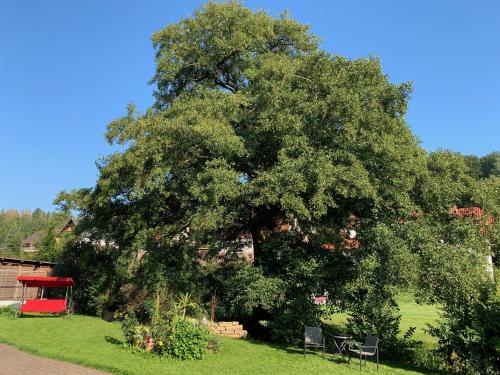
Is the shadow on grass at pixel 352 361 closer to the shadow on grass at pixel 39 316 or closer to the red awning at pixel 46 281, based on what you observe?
the shadow on grass at pixel 39 316

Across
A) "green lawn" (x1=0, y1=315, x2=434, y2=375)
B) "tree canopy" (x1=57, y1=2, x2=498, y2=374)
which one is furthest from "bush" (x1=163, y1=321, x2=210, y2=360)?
"tree canopy" (x1=57, y1=2, x2=498, y2=374)

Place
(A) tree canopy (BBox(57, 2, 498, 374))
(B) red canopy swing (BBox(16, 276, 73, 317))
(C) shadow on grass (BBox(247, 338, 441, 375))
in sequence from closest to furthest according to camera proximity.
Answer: (C) shadow on grass (BBox(247, 338, 441, 375))
(A) tree canopy (BBox(57, 2, 498, 374))
(B) red canopy swing (BBox(16, 276, 73, 317))

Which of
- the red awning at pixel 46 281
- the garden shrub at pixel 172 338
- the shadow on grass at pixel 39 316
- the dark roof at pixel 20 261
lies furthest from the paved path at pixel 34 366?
the dark roof at pixel 20 261

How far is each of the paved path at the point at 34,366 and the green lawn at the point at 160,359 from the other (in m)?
0.35

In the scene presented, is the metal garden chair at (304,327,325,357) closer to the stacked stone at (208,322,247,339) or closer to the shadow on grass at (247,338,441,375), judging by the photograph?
the shadow on grass at (247,338,441,375)

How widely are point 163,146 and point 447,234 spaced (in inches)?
408

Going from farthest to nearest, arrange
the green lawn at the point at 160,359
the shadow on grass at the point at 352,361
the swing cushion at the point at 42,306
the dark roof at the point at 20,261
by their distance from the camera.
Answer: the dark roof at the point at 20,261
the swing cushion at the point at 42,306
the shadow on grass at the point at 352,361
the green lawn at the point at 160,359

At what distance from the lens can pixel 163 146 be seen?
52.8 ft

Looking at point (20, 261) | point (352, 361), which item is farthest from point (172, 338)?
point (20, 261)

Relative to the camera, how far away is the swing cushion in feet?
73.3

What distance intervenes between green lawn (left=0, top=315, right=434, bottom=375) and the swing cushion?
479cm

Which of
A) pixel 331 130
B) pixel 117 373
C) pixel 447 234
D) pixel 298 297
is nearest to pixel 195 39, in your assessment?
pixel 331 130

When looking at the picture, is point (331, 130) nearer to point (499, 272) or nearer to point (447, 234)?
point (447, 234)

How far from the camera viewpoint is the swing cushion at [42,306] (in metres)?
22.3
